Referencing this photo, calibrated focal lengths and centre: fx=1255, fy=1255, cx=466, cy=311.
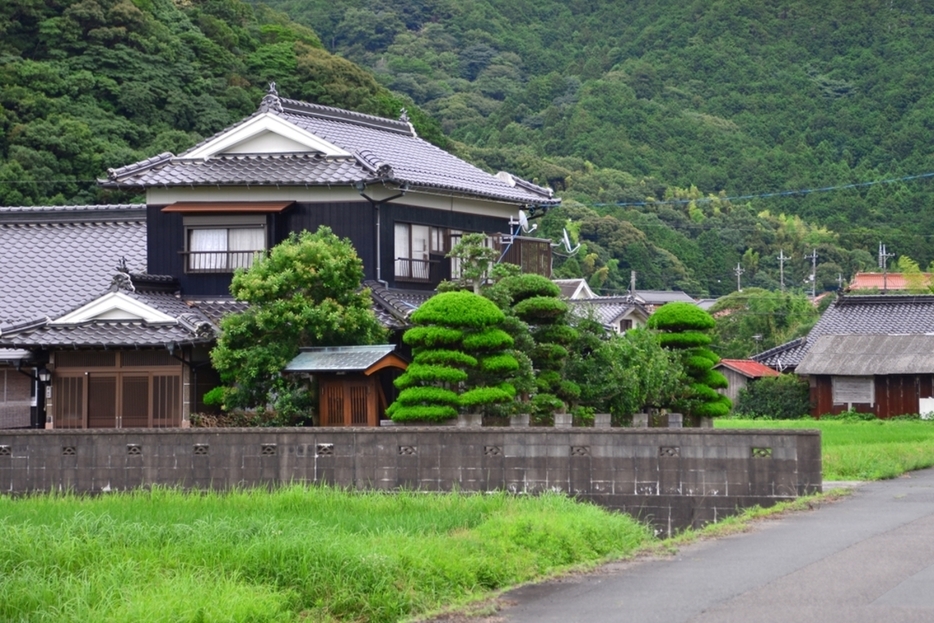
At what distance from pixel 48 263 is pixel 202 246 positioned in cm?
567

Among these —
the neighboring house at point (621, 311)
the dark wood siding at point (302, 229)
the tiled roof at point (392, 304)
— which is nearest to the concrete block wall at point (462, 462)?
the tiled roof at point (392, 304)

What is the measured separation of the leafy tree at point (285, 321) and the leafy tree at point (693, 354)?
23.5 ft

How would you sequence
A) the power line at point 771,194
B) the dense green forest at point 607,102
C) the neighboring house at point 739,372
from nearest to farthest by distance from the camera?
the neighboring house at point 739,372
the dense green forest at point 607,102
the power line at point 771,194

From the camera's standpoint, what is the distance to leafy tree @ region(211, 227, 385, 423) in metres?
24.1

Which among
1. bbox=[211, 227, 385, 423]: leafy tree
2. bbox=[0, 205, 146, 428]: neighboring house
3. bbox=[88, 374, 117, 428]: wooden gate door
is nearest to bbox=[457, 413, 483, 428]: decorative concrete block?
bbox=[211, 227, 385, 423]: leafy tree

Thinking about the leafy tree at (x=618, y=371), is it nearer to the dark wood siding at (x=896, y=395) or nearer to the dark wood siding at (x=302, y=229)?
the dark wood siding at (x=302, y=229)

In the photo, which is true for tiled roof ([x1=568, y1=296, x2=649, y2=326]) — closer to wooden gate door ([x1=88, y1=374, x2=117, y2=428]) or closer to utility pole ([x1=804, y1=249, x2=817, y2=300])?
wooden gate door ([x1=88, y1=374, x2=117, y2=428])

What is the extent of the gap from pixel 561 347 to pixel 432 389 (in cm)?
365

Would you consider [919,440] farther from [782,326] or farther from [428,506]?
[782,326]

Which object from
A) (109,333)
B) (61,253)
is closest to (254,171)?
(109,333)

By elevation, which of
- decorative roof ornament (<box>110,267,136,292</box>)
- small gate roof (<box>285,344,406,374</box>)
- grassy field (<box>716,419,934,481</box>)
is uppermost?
decorative roof ornament (<box>110,267,136,292</box>)

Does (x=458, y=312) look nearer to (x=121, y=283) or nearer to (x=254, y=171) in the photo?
(x=254, y=171)

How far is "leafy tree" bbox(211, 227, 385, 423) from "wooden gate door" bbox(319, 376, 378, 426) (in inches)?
17.1

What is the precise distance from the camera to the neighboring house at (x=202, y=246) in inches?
997
